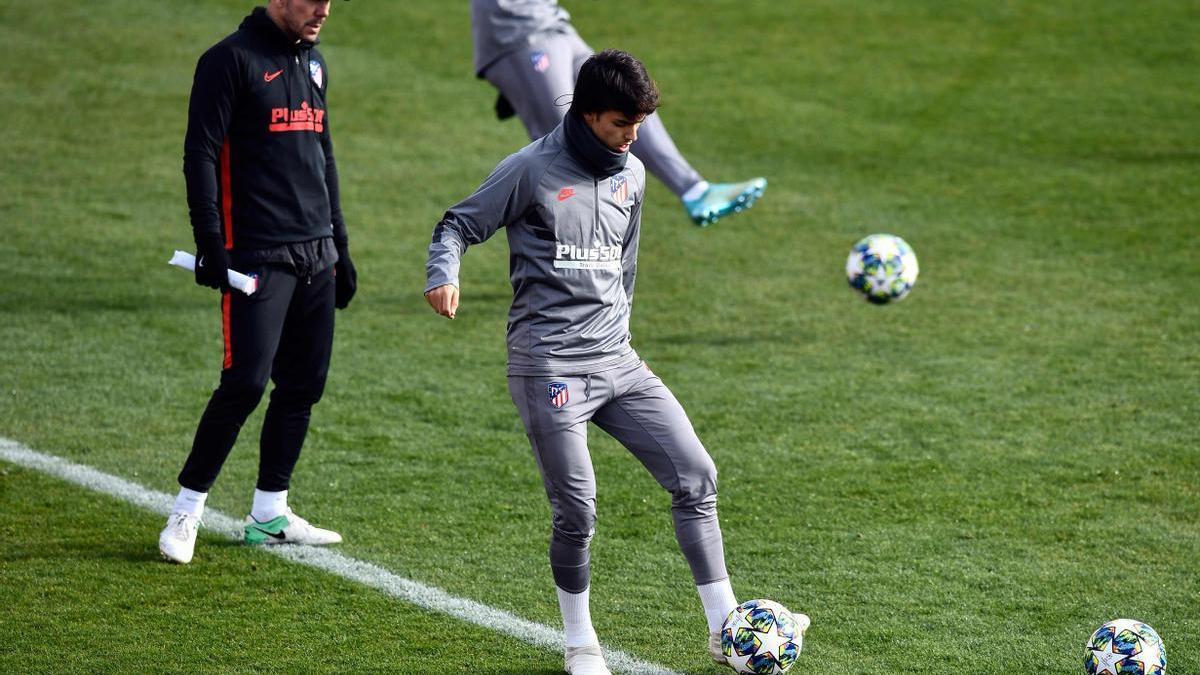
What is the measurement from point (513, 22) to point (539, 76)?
0.35 m

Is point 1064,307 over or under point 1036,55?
under

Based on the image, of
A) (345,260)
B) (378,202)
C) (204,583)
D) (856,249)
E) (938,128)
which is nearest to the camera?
(204,583)

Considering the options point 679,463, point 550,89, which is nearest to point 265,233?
point 679,463

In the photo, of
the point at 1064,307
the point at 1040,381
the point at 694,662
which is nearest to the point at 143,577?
the point at 694,662

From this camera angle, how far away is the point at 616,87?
475cm

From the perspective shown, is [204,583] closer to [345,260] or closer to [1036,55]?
[345,260]

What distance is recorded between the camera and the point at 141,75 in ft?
50.4

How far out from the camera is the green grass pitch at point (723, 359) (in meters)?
5.70

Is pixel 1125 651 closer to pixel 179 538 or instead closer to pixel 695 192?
pixel 179 538

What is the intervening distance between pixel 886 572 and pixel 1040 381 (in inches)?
113

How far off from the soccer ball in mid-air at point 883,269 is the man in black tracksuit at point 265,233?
4109 mm

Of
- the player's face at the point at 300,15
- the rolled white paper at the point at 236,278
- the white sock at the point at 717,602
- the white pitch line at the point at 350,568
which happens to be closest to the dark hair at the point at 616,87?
the player's face at the point at 300,15

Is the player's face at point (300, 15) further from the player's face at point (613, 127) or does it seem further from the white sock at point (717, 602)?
the white sock at point (717, 602)

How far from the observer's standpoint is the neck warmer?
16.1 feet
